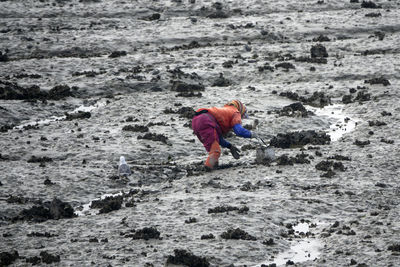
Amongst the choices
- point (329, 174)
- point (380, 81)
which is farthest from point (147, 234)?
point (380, 81)

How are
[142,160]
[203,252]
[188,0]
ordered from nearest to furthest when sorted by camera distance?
1. [203,252]
2. [142,160]
3. [188,0]

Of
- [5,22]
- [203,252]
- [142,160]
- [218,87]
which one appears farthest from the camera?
[5,22]

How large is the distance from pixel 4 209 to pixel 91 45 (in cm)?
Answer: 2282

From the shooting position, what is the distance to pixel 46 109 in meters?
26.8

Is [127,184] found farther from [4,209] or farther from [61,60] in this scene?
[61,60]

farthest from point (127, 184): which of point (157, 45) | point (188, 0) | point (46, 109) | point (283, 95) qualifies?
point (188, 0)

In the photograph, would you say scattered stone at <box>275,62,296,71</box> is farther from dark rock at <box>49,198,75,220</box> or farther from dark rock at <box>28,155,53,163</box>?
dark rock at <box>49,198,75,220</box>

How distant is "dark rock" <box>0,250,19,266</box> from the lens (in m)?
12.3

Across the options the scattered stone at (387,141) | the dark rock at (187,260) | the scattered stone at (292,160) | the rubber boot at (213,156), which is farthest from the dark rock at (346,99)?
the dark rock at (187,260)

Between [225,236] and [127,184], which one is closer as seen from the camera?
[225,236]

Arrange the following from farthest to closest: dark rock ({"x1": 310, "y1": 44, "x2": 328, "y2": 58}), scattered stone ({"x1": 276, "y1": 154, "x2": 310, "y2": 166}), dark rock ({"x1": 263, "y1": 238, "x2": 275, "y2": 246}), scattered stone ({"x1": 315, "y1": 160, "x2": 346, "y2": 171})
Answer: dark rock ({"x1": 310, "y1": 44, "x2": 328, "y2": 58})
scattered stone ({"x1": 276, "y1": 154, "x2": 310, "y2": 166})
scattered stone ({"x1": 315, "y1": 160, "x2": 346, "y2": 171})
dark rock ({"x1": 263, "y1": 238, "x2": 275, "y2": 246})

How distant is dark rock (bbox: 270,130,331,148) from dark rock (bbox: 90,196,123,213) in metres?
6.98

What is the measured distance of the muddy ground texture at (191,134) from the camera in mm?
13562

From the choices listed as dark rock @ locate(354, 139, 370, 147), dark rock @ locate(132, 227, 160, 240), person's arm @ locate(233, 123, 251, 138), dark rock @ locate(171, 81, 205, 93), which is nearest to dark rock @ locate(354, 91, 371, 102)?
dark rock @ locate(354, 139, 370, 147)
